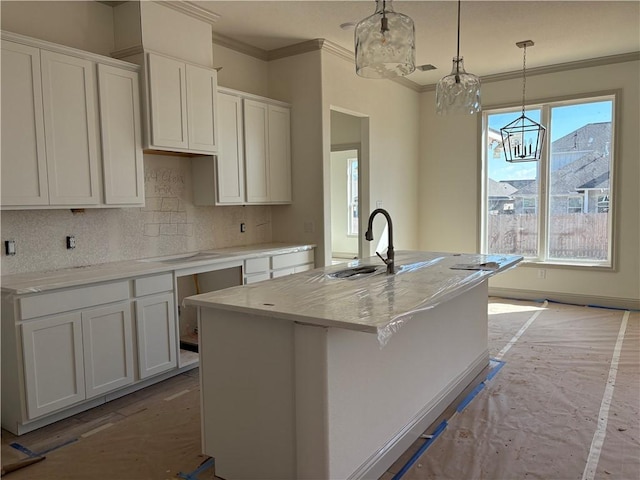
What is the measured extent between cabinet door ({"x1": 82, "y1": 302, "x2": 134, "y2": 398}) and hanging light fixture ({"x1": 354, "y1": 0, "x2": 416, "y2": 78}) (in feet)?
7.24

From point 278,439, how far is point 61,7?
330 cm

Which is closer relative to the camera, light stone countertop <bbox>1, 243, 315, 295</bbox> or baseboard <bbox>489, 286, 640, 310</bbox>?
light stone countertop <bbox>1, 243, 315, 295</bbox>

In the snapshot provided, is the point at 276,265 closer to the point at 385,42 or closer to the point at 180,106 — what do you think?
the point at 180,106

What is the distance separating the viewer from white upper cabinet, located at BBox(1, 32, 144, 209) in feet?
9.43

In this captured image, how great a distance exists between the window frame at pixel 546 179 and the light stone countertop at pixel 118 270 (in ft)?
10.5

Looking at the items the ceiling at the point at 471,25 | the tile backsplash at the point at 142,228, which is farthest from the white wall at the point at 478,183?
the tile backsplash at the point at 142,228

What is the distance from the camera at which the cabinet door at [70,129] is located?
305 cm

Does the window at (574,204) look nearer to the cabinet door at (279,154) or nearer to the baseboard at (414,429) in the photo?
the baseboard at (414,429)

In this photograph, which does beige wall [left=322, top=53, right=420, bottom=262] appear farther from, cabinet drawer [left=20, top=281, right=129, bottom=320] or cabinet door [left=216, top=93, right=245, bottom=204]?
cabinet drawer [left=20, top=281, right=129, bottom=320]

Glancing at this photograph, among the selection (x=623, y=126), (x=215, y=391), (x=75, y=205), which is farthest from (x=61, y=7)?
(x=623, y=126)

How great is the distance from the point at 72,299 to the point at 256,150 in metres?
2.35

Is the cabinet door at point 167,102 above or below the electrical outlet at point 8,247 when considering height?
above

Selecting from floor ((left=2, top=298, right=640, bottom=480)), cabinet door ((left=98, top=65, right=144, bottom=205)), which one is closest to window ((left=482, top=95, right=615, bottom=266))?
floor ((left=2, top=298, right=640, bottom=480))

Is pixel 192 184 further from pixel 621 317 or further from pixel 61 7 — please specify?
pixel 621 317
